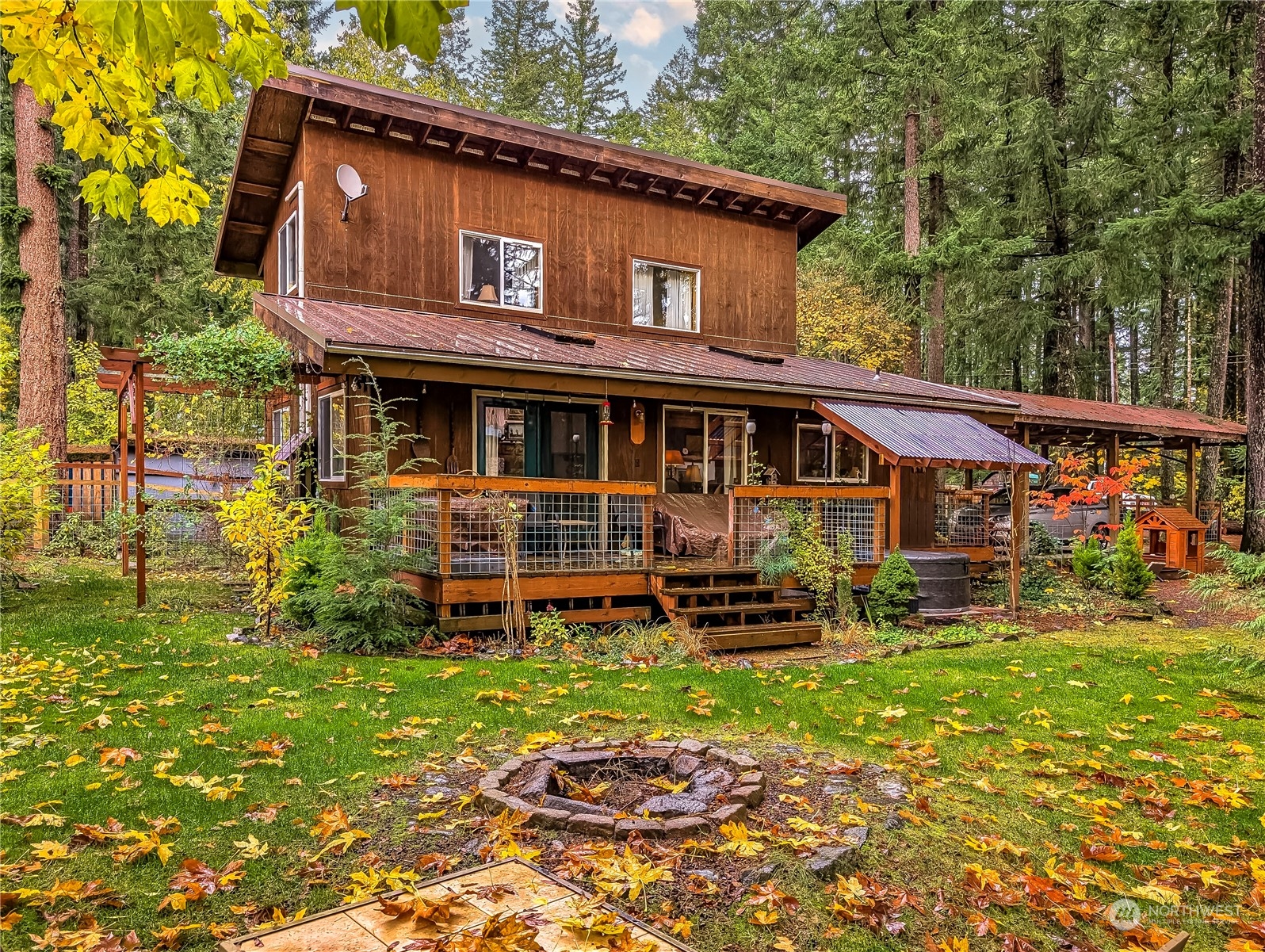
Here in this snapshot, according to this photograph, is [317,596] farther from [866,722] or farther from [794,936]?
[794,936]

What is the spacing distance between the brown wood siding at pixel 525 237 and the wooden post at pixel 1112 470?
7.73 meters

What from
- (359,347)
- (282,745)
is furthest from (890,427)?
(282,745)

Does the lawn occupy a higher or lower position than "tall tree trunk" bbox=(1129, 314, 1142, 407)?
lower

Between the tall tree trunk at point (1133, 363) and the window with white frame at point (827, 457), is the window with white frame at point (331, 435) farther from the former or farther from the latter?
the tall tree trunk at point (1133, 363)

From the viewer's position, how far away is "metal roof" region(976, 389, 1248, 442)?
15.7m

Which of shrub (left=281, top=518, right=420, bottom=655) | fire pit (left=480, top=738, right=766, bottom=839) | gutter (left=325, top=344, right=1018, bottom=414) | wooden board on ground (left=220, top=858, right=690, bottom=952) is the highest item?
gutter (left=325, top=344, right=1018, bottom=414)

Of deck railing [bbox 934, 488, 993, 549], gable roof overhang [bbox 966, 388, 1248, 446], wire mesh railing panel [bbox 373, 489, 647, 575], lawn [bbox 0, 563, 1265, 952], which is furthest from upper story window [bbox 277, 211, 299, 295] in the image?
gable roof overhang [bbox 966, 388, 1248, 446]

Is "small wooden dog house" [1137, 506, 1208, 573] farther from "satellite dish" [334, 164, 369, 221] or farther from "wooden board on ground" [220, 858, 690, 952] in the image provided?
"wooden board on ground" [220, 858, 690, 952]

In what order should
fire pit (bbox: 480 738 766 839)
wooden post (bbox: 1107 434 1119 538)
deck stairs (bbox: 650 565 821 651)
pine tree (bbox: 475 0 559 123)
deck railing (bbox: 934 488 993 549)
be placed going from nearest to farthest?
fire pit (bbox: 480 738 766 839)
deck stairs (bbox: 650 565 821 651)
deck railing (bbox: 934 488 993 549)
wooden post (bbox: 1107 434 1119 538)
pine tree (bbox: 475 0 559 123)

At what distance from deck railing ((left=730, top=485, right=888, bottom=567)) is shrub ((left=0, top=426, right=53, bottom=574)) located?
812cm

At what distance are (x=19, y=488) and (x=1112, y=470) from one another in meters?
18.5

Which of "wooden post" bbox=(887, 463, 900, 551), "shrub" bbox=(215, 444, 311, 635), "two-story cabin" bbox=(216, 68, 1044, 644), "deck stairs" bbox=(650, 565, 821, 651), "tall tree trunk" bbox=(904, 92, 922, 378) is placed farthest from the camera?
"tall tree trunk" bbox=(904, 92, 922, 378)

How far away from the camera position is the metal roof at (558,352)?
9.33m

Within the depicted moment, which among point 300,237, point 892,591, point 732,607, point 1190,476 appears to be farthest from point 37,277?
point 1190,476
